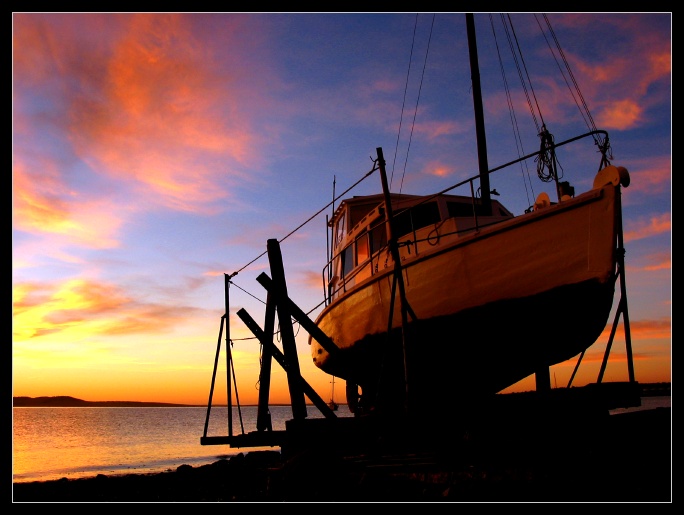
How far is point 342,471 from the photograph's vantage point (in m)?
7.80

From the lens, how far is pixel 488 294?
961cm

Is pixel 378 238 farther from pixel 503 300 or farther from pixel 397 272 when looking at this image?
pixel 397 272

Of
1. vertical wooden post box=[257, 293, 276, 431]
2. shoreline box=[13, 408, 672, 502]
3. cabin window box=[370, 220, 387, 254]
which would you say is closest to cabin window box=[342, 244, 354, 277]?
cabin window box=[370, 220, 387, 254]

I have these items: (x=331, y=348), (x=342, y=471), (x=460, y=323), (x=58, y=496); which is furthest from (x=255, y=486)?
(x=58, y=496)

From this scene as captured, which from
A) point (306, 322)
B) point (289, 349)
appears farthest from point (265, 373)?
point (306, 322)

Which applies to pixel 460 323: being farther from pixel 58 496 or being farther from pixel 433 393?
pixel 58 496

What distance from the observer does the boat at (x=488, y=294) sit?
340 inches

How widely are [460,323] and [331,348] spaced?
2226mm

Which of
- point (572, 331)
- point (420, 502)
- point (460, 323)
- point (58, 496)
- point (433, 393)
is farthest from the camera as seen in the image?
point (58, 496)

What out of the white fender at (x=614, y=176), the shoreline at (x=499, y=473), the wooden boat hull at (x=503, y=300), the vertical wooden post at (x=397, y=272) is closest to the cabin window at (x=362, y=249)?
the wooden boat hull at (x=503, y=300)

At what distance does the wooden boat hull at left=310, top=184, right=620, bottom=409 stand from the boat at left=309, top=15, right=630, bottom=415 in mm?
16

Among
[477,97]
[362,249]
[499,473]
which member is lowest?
[499,473]

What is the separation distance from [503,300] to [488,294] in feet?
0.88

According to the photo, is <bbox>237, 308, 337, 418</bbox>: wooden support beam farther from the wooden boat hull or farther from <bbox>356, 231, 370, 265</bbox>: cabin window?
<bbox>356, 231, 370, 265</bbox>: cabin window
